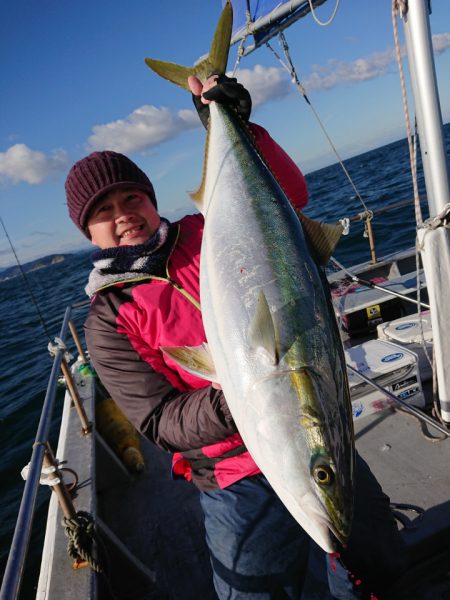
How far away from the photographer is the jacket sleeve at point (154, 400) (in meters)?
1.56

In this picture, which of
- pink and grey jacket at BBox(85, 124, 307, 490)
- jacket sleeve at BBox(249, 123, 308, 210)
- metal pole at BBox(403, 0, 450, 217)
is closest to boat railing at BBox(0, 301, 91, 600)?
pink and grey jacket at BBox(85, 124, 307, 490)

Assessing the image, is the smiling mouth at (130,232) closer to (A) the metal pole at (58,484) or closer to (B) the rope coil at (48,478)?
(A) the metal pole at (58,484)

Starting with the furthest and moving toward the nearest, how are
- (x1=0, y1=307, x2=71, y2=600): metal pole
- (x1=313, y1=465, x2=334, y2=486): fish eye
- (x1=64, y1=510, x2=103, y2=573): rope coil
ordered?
(x1=64, y1=510, x2=103, y2=573): rope coil < (x1=0, y1=307, x2=71, y2=600): metal pole < (x1=313, y1=465, x2=334, y2=486): fish eye

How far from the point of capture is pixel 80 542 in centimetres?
238

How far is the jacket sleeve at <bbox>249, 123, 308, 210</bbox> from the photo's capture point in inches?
85.8

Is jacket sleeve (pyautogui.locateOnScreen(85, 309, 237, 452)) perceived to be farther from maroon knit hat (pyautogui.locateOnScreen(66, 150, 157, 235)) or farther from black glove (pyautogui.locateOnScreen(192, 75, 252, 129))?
black glove (pyautogui.locateOnScreen(192, 75, 252, 129))

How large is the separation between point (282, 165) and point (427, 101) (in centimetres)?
98

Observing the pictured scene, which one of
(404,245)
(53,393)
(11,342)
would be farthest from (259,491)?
(11,342)

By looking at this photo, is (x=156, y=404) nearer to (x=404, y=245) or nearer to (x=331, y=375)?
(x=331, y=375)

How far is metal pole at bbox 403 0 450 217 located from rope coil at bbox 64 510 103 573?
288 cm

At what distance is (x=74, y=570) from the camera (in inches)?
93.4

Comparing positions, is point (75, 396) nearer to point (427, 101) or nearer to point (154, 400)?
point (154, 400)

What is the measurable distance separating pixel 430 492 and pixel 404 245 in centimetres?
894

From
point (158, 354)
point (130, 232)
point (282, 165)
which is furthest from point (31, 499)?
point (282, 165)
